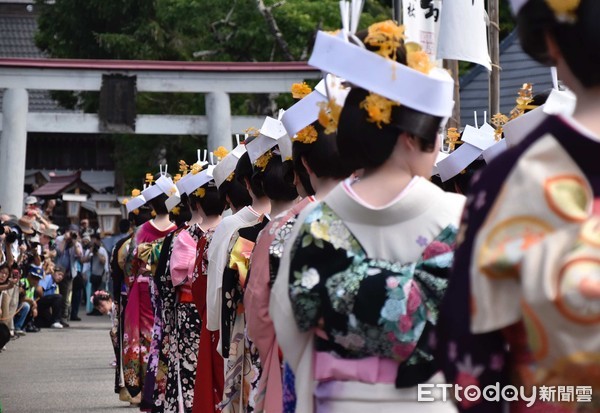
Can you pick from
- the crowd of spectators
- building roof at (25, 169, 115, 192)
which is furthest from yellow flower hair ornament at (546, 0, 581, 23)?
building roof at (25, 169, 115, 192)

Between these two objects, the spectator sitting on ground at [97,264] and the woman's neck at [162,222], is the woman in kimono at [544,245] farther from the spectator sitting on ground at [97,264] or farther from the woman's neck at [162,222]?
the spectator sitting on ground at [97,264]

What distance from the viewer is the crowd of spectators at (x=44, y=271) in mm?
18016

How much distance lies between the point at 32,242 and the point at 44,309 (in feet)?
15.8

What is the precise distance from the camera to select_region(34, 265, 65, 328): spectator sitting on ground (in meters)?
25.0

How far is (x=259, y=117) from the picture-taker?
2709 cm

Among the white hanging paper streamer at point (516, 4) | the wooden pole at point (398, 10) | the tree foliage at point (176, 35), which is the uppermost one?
the tree foliage at point (176, 35)

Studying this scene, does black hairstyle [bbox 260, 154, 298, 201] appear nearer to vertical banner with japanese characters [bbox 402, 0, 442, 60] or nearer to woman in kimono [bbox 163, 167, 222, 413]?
woman in kimono [bbox 163, 167, 222, 413]

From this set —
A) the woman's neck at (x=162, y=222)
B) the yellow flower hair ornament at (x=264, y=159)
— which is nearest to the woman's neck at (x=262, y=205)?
the yellow flower hair ornament at (x=264, y=159)

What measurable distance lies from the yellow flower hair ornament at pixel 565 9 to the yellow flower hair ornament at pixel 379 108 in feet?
4.47

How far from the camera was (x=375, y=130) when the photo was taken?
4.11m

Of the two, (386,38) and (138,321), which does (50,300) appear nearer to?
(138,321)

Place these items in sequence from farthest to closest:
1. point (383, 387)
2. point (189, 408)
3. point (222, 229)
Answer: point (189, 408), point (222, 229), point (383, 387)

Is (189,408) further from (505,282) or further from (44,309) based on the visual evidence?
(44,309)

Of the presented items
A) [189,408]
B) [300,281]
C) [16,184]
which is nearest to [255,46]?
[16,184]
